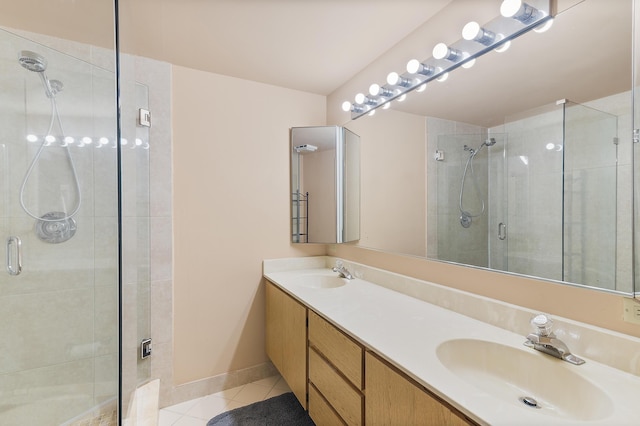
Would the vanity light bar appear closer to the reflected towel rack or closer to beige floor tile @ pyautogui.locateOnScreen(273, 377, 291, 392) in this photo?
the reflected towel rack

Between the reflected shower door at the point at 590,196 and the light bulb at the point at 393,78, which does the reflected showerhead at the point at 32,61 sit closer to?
the light bulb at the point at 393,78

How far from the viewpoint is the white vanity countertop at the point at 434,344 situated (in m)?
0.65

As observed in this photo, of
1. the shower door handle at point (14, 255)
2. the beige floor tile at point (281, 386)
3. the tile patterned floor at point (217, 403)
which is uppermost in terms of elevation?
the shower door handle at point (14, 255)

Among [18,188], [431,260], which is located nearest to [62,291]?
[18,188]

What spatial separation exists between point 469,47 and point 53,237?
2.18 m

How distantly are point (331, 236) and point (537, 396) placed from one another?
153cm

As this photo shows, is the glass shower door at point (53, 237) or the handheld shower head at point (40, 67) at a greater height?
the handheld shower head at point (40, 67)

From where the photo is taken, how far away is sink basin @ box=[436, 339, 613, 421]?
764 millimetres

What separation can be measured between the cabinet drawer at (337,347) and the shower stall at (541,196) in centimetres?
66

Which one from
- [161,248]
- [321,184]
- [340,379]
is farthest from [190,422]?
[321,184]

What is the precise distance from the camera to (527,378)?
91cm

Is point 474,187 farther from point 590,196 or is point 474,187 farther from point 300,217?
point 300,217

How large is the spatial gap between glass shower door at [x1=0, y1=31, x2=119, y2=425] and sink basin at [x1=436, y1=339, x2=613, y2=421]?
1.43 m

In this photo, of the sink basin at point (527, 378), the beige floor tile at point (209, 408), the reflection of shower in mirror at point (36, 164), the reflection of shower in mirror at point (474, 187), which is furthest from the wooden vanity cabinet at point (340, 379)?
the reflection of shower in mirror at point (36, 164)
